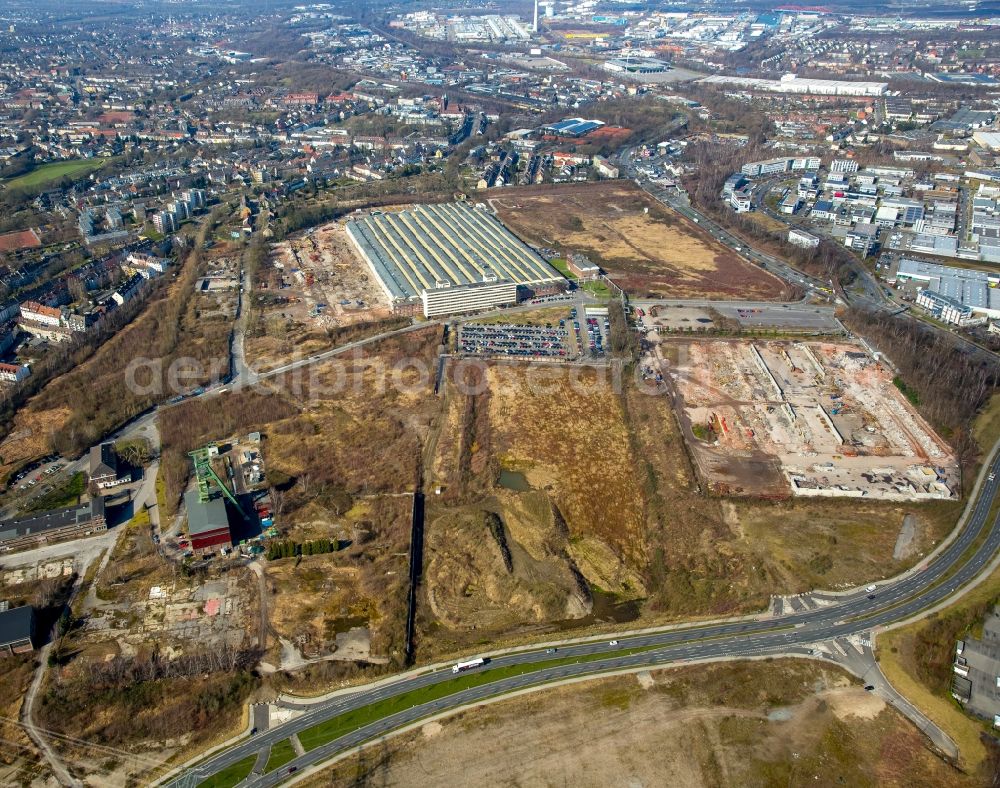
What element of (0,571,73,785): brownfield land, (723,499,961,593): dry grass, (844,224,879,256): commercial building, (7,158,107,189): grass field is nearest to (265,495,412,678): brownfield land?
(0,571,73,785): brownfield land

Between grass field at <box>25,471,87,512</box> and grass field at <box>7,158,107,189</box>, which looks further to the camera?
grass field at <box>7,158,107,189</box>

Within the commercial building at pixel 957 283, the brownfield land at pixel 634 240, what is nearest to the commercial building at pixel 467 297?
the brownfield land at pixel 634 240

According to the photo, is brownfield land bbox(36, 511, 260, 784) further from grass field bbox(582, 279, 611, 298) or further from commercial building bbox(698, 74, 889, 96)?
commercial building bbox(698, 74, 889, 96)

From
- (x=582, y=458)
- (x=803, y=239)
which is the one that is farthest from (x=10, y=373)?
(x=803, y=239)

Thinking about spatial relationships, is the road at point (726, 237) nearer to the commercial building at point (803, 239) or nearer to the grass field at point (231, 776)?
the commercial building at point (803, 239)

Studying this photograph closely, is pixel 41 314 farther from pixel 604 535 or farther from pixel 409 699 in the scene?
pixel 604 535

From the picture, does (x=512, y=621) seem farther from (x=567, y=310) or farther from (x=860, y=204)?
(x=860, y=204)
